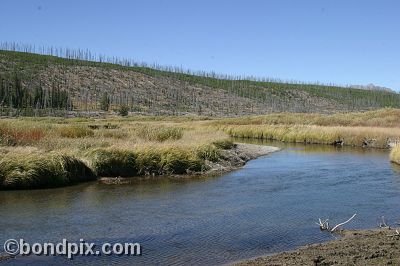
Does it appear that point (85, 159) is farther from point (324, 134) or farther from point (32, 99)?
point (32, 99)

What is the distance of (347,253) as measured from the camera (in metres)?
9.88

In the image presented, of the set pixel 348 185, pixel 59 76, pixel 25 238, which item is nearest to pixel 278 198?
pixel 348 185

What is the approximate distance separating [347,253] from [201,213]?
17.6ft

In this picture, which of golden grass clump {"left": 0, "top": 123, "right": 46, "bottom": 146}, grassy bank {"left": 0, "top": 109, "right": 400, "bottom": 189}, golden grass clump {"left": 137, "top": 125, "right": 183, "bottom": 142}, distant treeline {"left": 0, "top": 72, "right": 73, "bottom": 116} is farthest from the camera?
distant treeline {"left": 0, "top": 72, "right": 73, "bottom": 116}

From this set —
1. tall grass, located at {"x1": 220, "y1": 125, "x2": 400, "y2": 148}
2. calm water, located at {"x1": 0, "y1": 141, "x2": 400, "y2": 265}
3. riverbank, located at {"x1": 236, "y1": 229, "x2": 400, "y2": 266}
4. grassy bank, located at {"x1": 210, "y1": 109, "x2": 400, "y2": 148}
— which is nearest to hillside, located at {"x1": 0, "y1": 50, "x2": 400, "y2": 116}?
grassy bank, located at {"x1": 210, "y1": 109, "x2": 400, "y2": 148}

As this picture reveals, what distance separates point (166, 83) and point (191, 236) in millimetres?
152451

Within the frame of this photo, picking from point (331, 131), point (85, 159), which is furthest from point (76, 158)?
point (331, 131)

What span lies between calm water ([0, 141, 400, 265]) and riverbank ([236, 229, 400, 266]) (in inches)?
26.2

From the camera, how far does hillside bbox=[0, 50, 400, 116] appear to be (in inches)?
4072

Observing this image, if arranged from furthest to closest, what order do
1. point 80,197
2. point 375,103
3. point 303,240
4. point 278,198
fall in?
point 375,103 < point 278,198 < point 80,197 < point 303,240

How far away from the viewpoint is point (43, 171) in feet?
59.4

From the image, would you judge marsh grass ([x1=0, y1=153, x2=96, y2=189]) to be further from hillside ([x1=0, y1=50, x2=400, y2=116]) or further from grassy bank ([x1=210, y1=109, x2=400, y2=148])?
hillside ([x1=0, y1=50, x2=400, y2=116])

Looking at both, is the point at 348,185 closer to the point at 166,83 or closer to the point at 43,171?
the point at 43,171
